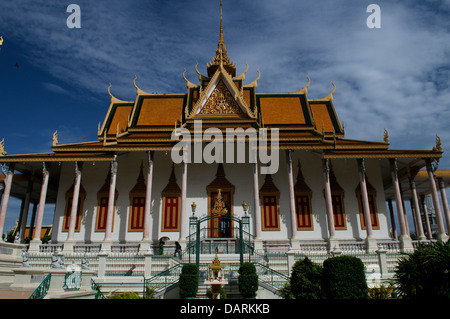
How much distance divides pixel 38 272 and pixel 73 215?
Answer: 25.6 feet

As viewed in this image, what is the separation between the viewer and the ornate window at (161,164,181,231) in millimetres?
19562

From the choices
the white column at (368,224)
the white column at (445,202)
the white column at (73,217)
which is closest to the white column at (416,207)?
the white column at (445,202)

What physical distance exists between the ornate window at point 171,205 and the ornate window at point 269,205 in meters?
4.90

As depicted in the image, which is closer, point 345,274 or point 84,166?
point 345,274

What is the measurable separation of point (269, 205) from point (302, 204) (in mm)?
1940

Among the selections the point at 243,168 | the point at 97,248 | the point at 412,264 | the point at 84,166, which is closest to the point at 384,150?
the point at 243,168

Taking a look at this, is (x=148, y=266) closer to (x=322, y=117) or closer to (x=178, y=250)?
(x=178, y=250)

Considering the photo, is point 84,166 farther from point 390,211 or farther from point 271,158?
point 390,211

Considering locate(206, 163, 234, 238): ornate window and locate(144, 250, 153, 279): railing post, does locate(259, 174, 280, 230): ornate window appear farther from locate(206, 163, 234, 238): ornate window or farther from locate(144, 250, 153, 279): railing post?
locate(144, 250, 153, 279): railing post

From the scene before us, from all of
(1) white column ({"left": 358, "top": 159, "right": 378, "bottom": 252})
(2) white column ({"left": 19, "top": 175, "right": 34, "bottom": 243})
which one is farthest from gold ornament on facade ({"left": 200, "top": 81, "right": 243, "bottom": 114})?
(2) white column ({"left": 19, "top": 175, "right": 34, "bottom": 243})

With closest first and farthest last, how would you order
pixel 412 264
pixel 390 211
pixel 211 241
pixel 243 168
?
1. pixel 412 264
2. pixel 211 241
3. pixel 243 168
4. pixel 390 211

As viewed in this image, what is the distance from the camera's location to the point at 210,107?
69.7 ft

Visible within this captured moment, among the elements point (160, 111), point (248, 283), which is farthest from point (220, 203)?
point (248, 283)

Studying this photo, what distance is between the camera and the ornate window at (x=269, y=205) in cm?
1964
